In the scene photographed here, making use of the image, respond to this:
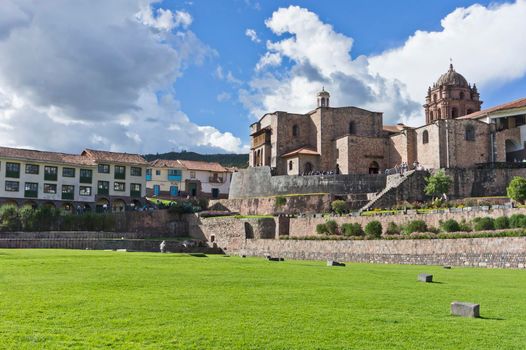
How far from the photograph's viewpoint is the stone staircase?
158ft

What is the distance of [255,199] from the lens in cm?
→ 5706

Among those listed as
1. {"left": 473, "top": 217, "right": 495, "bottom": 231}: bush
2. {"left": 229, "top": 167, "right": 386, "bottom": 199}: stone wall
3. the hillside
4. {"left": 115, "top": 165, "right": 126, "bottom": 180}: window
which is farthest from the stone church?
the hillside

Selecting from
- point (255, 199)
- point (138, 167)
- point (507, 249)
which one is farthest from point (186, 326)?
point (138, 167)

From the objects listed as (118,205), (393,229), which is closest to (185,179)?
(118,205)

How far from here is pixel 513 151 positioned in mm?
59969

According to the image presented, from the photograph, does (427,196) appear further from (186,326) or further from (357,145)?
(186,326)

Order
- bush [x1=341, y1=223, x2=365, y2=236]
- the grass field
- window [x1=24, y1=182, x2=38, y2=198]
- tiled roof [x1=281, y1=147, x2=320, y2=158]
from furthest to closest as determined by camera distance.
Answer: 1. tiled roof [x1=281, y1=147, x2=320, y2=158]
2. window [x1=24, y1=182, x2=38, y2=198]
3. bush [x1=341, y1=223, x2=365, y2=236]
4. the grass field

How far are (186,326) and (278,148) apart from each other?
190 feet

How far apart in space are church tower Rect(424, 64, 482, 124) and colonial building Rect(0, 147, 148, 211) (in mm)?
39859

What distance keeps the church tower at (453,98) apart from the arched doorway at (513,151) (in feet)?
48.6

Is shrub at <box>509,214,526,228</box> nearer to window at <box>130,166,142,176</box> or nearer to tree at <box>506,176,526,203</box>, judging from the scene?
tree at <box>506,176,526,203</box>

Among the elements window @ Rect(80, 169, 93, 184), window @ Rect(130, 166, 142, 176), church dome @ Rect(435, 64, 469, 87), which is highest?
church dome @ Rect(435, 64, 469, 87)

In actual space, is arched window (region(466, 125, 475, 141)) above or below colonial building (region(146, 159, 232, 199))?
A: above

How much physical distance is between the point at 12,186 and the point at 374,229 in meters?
39.9
